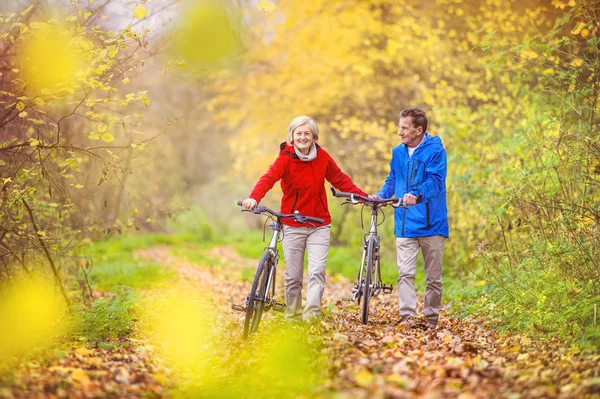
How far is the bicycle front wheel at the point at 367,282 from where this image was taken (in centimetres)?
679

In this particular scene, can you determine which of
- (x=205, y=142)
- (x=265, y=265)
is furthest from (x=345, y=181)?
(x=205, y=142)

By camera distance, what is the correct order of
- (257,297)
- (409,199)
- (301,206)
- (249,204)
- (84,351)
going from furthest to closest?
(301,206), (409,199), (257,297), (249,204), (84,351)

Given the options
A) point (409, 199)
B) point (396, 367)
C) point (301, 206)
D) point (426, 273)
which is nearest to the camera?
point (396, 367)

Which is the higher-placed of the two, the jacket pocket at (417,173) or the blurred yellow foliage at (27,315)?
the jacket pocket at (417,173)

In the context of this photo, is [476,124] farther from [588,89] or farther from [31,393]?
[31,393]

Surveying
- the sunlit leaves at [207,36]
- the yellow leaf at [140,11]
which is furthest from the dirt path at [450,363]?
the sunlit leaves at [207,36]

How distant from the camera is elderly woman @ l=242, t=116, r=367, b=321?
6453mm

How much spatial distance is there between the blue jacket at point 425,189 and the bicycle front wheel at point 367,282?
1.13 ft

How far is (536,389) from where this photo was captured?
4.18 metres

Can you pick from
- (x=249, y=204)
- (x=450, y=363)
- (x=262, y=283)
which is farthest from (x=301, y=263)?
(x=450, y=363)

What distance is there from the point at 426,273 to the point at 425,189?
0.92 m

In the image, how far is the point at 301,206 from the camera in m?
6.49

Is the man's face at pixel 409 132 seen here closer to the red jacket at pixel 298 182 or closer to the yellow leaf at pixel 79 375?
the red jacket at pixel 298 182

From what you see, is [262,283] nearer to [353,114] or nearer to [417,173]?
[417,173]
